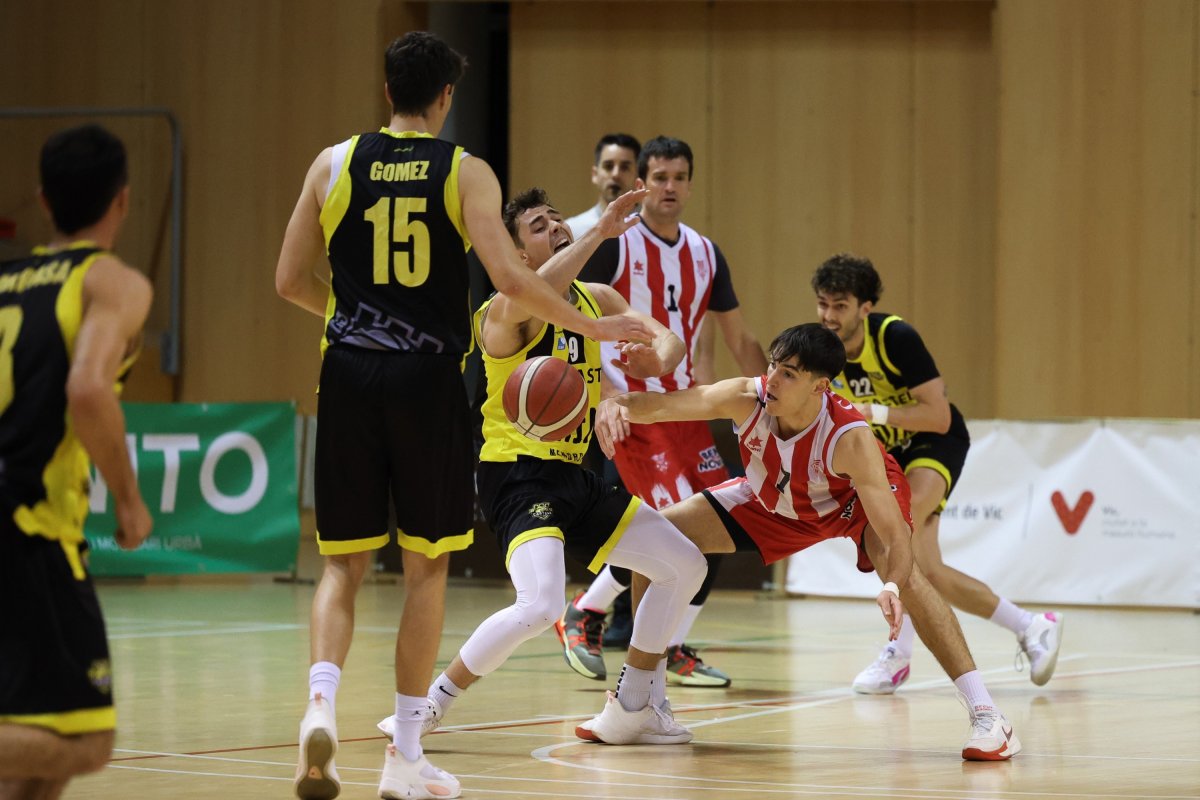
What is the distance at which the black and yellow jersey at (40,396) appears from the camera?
320 cm

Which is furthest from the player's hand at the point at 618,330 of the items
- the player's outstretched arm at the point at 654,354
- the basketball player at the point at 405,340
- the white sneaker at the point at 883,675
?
the white sneaker at the point at 883,675

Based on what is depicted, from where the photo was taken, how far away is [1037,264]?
14.1 meters

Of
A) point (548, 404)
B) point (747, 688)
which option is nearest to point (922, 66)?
point (747, 688)

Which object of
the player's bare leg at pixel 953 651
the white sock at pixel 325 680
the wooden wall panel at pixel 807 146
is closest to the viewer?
A: the white sock at pixel 325 680

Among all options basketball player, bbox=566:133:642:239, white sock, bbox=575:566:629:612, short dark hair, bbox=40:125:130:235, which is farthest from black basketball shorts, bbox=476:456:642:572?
basketball player, bbox=566:133:642:239

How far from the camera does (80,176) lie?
3.28 meters

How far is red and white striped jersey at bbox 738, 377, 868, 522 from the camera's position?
5652mm

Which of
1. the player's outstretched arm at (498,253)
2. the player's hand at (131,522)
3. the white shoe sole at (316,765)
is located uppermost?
the player's outstretched arm at (498,253)

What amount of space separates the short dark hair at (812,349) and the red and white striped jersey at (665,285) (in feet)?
6.31

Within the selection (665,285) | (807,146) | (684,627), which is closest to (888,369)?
(665,285)

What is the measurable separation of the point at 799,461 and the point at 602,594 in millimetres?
1906

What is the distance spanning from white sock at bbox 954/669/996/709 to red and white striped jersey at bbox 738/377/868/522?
0.74 meters

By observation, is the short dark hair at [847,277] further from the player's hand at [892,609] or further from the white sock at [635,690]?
the player's hand at [892,609]

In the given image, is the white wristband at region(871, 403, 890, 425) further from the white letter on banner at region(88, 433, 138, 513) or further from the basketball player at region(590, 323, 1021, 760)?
Answer: the white letter on banner at region(88, 433, 138, 513)
